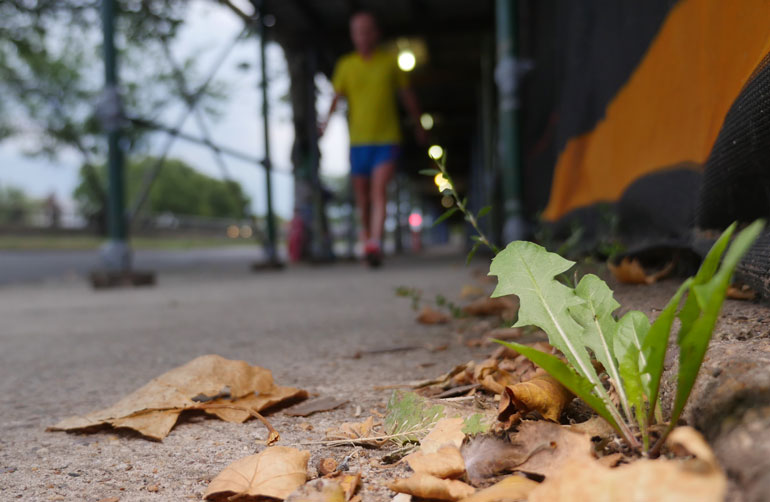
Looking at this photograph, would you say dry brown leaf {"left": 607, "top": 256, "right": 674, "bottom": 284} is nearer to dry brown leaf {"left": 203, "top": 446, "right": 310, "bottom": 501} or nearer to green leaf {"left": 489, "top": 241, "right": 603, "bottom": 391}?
green leaf {"left": 489, "top": 241, "right": 603, "bottom": 391}

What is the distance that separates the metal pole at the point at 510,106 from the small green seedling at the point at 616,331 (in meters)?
2.52

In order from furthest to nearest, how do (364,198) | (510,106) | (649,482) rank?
(364,198), (510,106), (649,482)

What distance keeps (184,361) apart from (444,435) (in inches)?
39.4

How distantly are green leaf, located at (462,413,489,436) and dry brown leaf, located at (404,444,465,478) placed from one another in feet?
0.22

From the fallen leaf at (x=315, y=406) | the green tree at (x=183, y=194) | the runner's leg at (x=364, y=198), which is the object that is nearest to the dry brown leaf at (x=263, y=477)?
the fallen leaf at (x=315, y=406)

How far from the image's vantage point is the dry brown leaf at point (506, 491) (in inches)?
25.7

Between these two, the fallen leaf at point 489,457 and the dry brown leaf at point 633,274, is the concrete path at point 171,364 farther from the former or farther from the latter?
the dry brown leaf at point 633,274

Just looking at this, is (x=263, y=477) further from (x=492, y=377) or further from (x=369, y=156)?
(x=369, y=156)

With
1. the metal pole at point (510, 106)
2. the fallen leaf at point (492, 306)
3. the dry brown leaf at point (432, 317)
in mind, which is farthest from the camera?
the metal pole at point (510, 106)

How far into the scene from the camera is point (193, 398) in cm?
117

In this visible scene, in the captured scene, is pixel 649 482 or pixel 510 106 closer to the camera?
pixel 649 482

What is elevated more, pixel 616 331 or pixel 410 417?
pixel 616 331

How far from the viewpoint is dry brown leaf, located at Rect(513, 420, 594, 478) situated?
715mm

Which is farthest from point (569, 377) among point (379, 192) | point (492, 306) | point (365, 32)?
point (365, 32)
